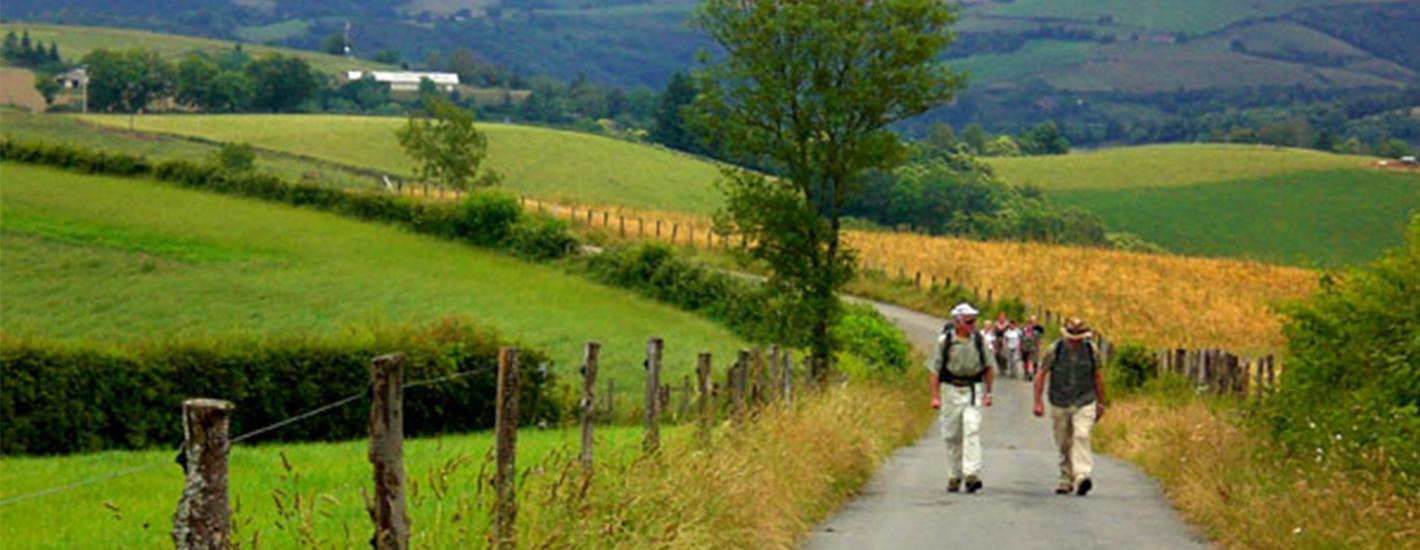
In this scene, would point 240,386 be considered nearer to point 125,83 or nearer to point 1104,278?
point 1104,278

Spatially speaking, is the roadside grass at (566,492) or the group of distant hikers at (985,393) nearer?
the roadside grass at (566,492)

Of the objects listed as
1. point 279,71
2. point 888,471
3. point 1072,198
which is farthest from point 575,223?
point 279,71

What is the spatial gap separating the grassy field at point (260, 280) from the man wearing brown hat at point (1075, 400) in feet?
98.3

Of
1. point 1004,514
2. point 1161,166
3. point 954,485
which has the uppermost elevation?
point 1004,514

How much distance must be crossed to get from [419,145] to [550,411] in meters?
54.5

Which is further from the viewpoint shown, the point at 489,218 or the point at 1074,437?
the point at 489,218

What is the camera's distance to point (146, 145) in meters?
102

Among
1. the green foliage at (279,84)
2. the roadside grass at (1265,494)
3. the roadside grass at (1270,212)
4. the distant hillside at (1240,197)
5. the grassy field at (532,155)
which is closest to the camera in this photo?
the roadside grass at (1265,494)

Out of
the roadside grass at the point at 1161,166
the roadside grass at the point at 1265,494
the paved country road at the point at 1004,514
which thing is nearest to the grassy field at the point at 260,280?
the paved country road at the point at 1004,514

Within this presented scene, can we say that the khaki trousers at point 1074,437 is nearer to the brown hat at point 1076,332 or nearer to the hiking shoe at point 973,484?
the brown hat at point 1076,332

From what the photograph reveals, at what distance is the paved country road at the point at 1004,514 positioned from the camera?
1512 cm

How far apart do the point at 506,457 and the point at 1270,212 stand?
11855 centimetres

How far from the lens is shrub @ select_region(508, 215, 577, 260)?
230 feet

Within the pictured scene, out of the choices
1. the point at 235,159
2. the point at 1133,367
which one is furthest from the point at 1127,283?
the point at 235,159
